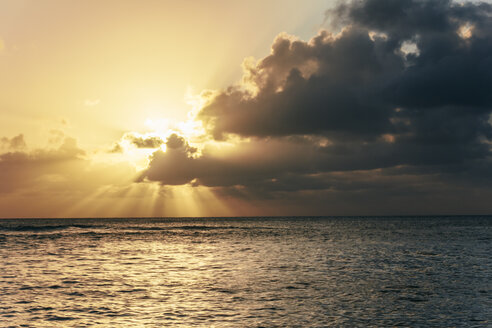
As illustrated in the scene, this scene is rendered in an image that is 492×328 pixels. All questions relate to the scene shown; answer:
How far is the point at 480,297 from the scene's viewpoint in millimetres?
26094

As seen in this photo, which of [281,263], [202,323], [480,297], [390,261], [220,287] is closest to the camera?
[202,323]

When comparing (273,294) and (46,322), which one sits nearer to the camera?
(46,322)

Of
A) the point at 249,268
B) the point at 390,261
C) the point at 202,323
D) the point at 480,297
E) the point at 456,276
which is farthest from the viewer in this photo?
the point at 390,261

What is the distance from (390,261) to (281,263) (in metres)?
12.6

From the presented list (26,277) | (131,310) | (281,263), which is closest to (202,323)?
(131,310)

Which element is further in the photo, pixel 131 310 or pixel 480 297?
pixel 480 297

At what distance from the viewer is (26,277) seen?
32.6 metres

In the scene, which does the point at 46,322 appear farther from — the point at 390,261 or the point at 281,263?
the point at 390,261

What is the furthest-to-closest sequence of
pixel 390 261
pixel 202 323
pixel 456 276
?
pixel 390 261, pixel 456 276, pixel 202 323

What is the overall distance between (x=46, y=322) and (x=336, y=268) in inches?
1044

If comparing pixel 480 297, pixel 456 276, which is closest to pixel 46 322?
pixel 480 297

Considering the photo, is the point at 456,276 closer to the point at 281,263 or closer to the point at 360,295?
the point at 360,295

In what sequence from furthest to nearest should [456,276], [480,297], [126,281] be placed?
1. [456,276]
2. [126,281]
3. [480,297]

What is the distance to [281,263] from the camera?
4256 centimetres
